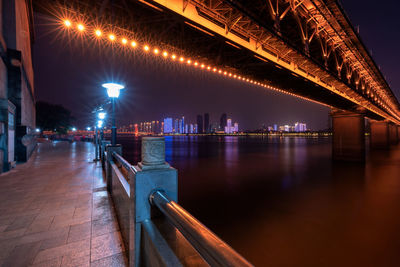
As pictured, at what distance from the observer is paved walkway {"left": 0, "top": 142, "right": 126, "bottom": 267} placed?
321 cm

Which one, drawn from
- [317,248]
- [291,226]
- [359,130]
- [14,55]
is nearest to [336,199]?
[291,226]

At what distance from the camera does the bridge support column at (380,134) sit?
152ft

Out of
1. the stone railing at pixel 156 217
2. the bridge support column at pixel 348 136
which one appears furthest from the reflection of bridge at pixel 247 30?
the bridge support column at pixel 348 136

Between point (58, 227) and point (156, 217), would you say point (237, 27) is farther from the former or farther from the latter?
point (58, 227)

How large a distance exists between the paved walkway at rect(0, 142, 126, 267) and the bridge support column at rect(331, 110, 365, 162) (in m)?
32.0

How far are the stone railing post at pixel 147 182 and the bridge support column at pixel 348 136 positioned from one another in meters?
32.2

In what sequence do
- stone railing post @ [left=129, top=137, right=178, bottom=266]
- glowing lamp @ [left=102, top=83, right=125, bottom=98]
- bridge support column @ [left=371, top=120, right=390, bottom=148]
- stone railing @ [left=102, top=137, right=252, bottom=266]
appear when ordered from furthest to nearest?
bridge support column @ [left=371, top=120, right=390, bottom=148] → glowing lamp @ [left=102, top=83, right=125, bottom=98] → stone railing post @ [left=129, top=137, right=178, bottom=266] → stone railing @ [left=102, top=137, right=252, bottom=266]

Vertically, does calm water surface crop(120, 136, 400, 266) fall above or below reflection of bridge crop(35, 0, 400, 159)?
below

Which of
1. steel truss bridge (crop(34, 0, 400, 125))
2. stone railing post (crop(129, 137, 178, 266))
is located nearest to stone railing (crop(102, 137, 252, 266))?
stone railing post (crop(129, 137, 178, 266))

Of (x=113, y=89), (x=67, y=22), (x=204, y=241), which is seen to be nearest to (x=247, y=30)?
(x=113, y=89)

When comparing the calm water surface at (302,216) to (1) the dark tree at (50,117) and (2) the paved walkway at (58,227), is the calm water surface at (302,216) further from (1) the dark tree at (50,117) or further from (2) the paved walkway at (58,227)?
(1) the dark tree at (50,117)

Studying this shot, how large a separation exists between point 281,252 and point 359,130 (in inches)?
1074

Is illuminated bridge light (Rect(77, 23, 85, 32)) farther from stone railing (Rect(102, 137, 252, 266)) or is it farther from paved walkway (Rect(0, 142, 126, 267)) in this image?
stone railing (Rect(102, 137, 252, 266))

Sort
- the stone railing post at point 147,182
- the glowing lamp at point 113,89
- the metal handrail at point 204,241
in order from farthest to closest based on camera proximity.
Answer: the glowing lamp at point 113,89, the stone railing post at point 147,182, the metal handrail at point 204,241
